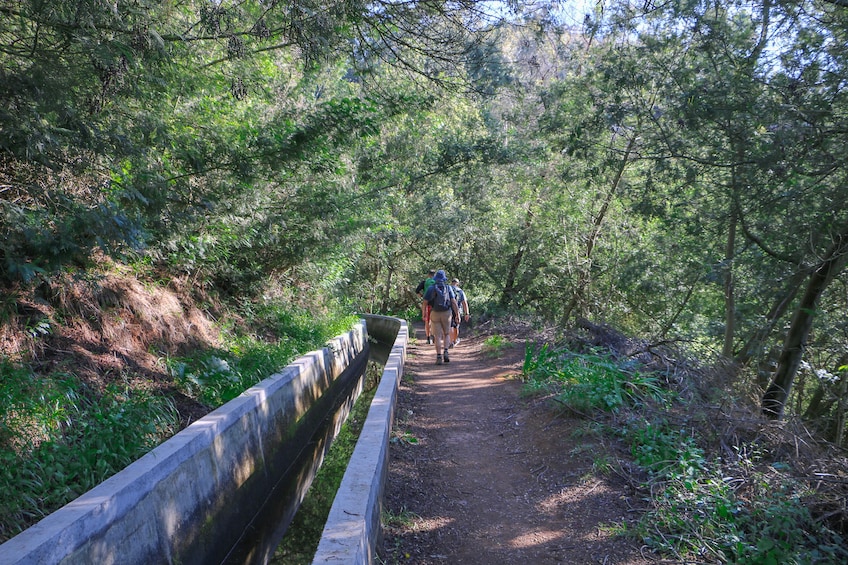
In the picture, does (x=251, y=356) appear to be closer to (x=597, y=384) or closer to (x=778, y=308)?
(x=597, y=384)

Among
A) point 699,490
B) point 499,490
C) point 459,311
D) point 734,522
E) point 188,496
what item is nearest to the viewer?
point 734,522

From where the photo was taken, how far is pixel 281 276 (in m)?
13.4

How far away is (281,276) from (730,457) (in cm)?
1062

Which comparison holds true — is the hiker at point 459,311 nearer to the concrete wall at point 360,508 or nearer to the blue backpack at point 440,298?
the blue backpack at point 440,298

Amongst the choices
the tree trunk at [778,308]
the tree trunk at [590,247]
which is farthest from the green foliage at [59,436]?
the tree trunk at [590,247]

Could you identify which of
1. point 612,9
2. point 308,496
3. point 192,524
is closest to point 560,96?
point 612,9

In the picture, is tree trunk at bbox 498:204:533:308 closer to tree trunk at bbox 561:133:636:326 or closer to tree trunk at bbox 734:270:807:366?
tree trunk at bbox 561:133:636:326

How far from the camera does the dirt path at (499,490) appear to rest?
4.48m

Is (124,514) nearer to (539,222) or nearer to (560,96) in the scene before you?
(560,96)

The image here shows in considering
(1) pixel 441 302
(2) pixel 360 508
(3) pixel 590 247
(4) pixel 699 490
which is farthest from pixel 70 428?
(3) pixel 590 247

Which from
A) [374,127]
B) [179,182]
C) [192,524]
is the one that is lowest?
[192,524]

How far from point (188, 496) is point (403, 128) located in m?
13.2

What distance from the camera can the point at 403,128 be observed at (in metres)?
16.5

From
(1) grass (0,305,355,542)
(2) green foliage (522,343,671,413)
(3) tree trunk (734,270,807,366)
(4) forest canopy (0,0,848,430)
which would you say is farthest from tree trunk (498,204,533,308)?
(1) grass (0,305,355,542)
